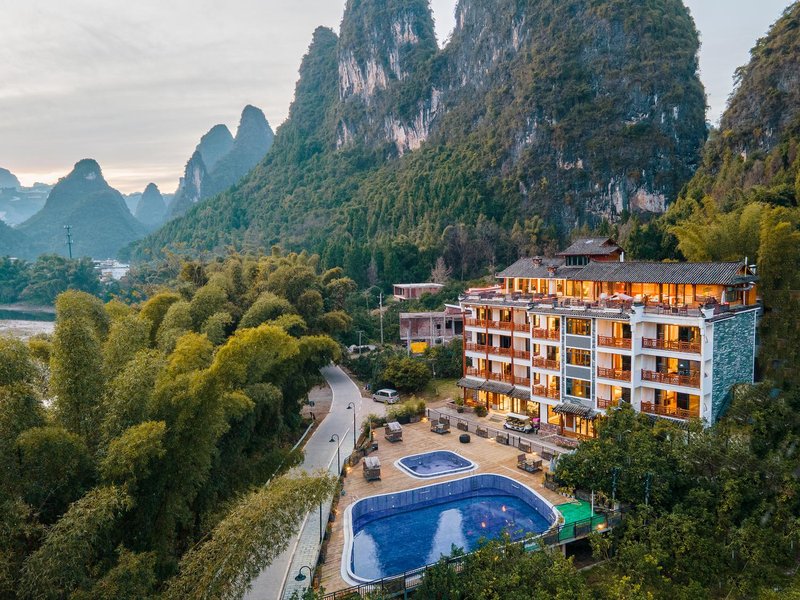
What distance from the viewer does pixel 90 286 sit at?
80.8 metres

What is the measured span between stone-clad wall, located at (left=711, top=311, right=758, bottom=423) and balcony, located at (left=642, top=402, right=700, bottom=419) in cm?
81

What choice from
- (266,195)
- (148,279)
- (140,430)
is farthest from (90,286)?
(140,430)

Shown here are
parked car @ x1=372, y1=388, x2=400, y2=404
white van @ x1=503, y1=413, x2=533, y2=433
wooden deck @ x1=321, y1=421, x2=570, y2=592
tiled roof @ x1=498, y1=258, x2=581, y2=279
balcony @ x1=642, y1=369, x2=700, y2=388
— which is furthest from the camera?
parked car @ x1=372, y1=388, x2=400, y2=404

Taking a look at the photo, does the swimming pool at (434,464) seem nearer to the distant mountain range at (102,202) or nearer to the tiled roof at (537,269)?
the tiled roof at (537,269)

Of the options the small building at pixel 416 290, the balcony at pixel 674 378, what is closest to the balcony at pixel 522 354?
the balcony at pixel 674 378

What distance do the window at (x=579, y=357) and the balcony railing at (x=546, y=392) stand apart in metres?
1.54

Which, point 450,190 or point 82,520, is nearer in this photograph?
point 82,520

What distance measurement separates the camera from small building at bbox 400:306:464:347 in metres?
38.6

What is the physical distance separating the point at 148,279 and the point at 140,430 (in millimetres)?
66506

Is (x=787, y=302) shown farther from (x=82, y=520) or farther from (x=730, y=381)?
(x=82, y=520)

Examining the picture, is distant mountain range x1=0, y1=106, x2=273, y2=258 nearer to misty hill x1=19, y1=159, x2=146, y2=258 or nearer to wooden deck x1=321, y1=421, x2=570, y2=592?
misty hill x1=19, y1=159, x2=146, y2=258

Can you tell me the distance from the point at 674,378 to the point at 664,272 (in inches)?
177

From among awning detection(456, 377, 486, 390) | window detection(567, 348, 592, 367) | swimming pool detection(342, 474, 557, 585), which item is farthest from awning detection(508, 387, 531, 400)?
swimming pool detection(342, 474, 557, 585)

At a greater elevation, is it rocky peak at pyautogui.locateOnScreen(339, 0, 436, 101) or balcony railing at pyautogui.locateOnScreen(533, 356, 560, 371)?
rocky peak at pyautogui.locateOnScreen(339, 0, 436, 101)
